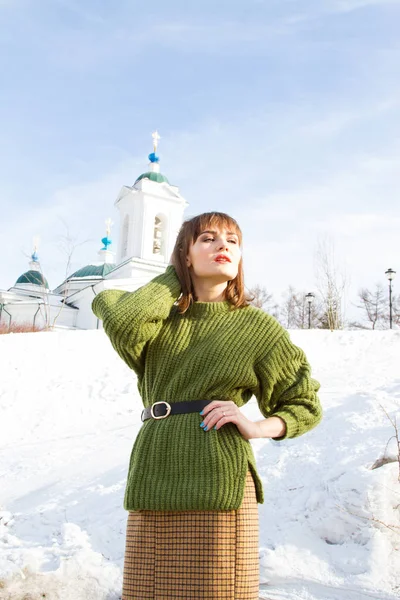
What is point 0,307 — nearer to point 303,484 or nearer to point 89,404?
point 89,404

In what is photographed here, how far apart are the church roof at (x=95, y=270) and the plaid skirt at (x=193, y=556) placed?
32911 mm

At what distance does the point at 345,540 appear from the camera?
4.24 metres

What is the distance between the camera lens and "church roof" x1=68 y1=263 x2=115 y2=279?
3434 centimetres

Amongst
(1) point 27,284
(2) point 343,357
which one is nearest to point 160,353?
(2) point 343,357

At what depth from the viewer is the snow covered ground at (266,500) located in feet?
12.8

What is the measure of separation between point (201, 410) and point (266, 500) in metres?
3.65

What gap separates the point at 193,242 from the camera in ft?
6.58

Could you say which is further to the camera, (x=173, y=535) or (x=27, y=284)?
(x=27, y=284)

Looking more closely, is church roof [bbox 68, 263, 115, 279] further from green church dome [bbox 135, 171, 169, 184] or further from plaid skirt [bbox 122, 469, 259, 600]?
plaid skirt [bbox 122, 469, 259, 600]

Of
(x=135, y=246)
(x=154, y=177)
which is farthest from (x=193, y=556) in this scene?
(x=154, y=177)

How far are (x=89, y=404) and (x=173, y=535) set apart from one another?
332 inches

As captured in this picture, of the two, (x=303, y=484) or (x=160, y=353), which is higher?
(x=160, y=353)

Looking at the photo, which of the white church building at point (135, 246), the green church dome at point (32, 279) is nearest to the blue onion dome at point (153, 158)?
the white church building at point (135, 246)

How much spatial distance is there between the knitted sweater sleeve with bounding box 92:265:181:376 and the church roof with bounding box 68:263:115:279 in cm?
3257
